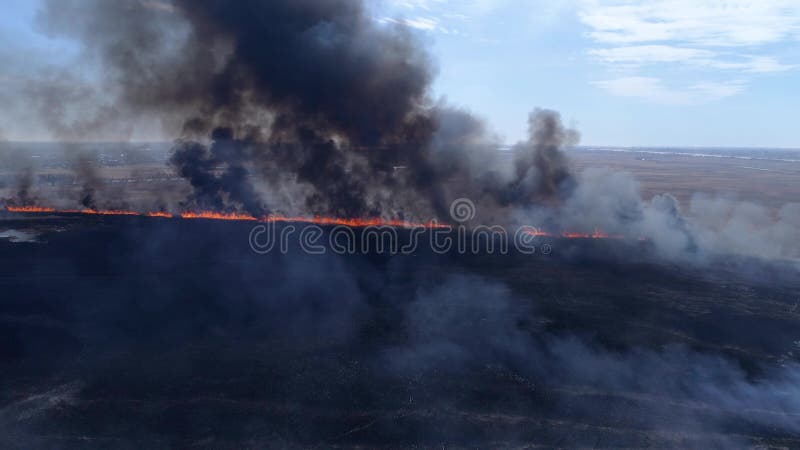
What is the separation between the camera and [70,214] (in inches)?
1602

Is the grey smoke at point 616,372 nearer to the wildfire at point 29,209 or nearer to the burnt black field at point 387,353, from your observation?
the burnt black field at point 387,353

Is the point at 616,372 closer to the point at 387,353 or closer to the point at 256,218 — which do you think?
the point at 387,353

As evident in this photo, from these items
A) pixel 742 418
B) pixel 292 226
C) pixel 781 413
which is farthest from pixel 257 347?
pixel 292 226

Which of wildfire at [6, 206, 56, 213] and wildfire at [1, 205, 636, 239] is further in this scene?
wildfire at [6, 206, 56, 213]

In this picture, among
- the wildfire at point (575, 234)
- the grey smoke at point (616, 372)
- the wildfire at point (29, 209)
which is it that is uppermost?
the wildfire at point (29, 209)

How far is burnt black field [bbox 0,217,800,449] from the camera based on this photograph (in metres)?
13.0

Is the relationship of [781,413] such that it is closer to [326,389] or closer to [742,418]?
[742,418]

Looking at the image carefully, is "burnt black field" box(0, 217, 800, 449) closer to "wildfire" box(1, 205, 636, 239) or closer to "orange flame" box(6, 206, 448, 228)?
"wildfire" box(1, 205, 636, 239)

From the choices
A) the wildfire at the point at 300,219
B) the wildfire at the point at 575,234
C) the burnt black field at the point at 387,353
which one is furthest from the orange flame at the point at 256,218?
the burnt black field at the point at 387,353

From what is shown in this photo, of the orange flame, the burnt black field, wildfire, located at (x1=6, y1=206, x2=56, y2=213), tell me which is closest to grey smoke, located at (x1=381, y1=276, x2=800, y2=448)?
the burnt black field

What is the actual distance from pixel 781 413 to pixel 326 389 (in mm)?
14063

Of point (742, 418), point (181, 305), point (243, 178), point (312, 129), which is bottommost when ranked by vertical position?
point (742, 418)

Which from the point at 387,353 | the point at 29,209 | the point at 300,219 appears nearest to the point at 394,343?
the point at 387,353

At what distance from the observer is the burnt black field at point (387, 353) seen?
1302 cm
